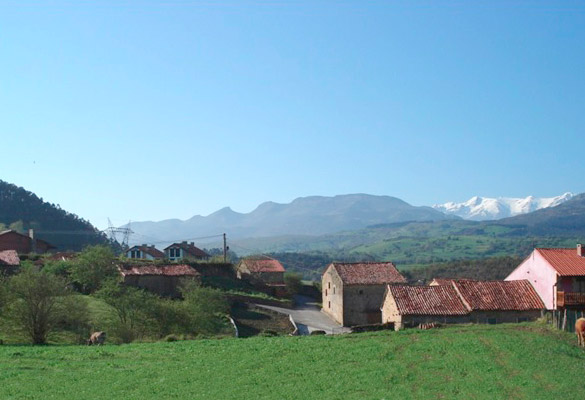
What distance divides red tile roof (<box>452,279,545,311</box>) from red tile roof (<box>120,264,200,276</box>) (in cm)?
3183

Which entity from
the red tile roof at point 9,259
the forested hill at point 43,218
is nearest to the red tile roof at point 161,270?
the red tile roof at point 9,259

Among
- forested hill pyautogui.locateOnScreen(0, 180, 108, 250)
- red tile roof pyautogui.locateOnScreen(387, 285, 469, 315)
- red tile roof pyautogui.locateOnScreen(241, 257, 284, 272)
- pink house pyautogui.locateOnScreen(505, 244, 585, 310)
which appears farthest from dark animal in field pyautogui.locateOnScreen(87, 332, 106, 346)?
forested hill pyautogui.locateOnScreen(0, 180, 108, 250)

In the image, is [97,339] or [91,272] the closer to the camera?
[97,339]

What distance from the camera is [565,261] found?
48438mm

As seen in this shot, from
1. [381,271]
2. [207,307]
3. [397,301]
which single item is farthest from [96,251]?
[397,301]

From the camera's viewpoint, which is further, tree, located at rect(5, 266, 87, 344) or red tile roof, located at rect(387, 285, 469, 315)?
red tile roof, located at rect(387, 285, 469, 315)

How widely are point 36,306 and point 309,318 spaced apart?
109 feet

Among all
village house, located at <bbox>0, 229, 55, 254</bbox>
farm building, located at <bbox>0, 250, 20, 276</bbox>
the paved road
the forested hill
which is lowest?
the paved road

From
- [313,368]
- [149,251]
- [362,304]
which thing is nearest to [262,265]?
[362,304]

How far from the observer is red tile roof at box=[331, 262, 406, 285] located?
215 ft

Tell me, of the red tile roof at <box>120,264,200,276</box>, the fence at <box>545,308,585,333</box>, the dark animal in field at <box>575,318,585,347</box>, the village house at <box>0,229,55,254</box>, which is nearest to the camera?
the dark animal in field at <box>575,318,585,347</box>

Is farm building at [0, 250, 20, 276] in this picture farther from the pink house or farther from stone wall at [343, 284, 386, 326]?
the pink house

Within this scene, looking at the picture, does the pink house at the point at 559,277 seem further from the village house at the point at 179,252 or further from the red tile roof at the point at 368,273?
the village house at the point at 179,252

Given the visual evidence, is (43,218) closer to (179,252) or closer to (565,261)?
(179,252)
